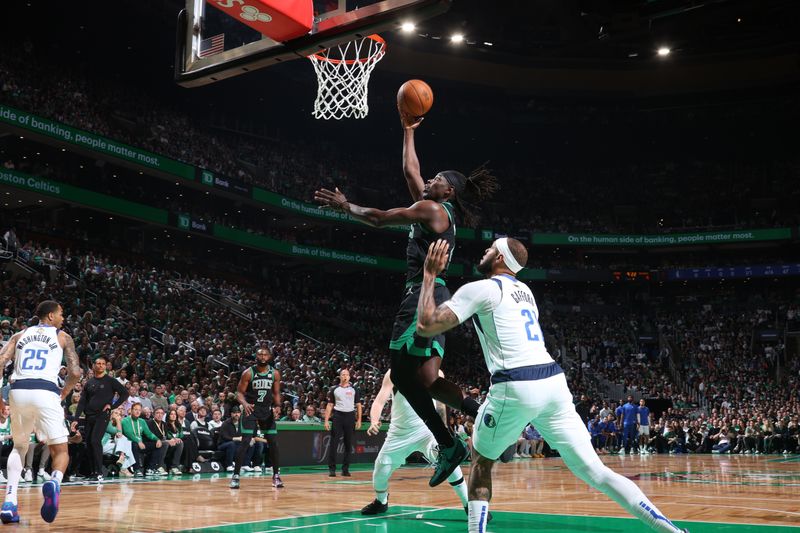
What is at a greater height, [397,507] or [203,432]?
[203,432]

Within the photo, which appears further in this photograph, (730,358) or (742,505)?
(730,358)

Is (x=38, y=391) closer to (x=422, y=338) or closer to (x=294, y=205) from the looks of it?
(x=422, y=338)

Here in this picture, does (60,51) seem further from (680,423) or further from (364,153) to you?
(680,423)

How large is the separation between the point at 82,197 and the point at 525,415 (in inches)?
1120

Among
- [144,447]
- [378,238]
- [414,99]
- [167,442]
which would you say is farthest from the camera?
[378,238]

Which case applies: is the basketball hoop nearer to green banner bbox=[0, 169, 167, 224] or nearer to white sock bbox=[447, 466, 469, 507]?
white sock bbox=[447, 466, 469, 507]

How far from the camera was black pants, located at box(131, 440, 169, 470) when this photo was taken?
14.4 m

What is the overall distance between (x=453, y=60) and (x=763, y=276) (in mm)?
20944

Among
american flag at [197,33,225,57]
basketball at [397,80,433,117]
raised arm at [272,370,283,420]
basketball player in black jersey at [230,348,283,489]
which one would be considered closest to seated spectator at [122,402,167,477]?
basketball player in black jersey at [230,348,283,489]

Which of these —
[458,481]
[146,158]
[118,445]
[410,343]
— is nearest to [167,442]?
[118,445]

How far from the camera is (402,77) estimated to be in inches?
1602

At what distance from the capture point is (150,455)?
47.8 ft

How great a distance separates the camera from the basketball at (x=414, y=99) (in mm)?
6734

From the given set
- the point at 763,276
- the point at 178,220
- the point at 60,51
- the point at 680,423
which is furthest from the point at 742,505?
the point at 763,276
